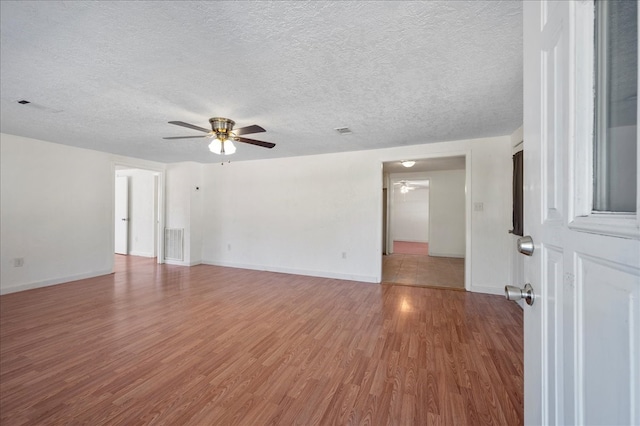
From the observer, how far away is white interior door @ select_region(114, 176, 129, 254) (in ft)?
23.4

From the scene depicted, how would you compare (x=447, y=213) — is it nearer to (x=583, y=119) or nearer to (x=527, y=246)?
(x=527, y=246)

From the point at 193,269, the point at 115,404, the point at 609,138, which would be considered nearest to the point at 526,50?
the point at 609,138

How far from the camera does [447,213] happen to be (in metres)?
7.36

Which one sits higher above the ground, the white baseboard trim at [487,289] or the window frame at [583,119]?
the window frame at [583,119]

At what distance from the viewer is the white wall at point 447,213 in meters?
7.16

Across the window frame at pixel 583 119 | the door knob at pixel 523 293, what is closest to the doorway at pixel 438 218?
the door knob at pixel 523 293

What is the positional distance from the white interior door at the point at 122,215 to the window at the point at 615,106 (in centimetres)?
878

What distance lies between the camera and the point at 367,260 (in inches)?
181

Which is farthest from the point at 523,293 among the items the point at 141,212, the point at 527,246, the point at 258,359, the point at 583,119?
the point at 141,212

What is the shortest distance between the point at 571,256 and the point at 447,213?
24.5 ft

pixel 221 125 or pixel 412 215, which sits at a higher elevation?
pixel 221 125

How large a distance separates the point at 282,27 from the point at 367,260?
3.78 metres

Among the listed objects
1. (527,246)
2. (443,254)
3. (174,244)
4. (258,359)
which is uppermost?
(527,246)

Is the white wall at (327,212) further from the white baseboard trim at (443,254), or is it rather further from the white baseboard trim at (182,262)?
the white baseboard trim at (443,254)
